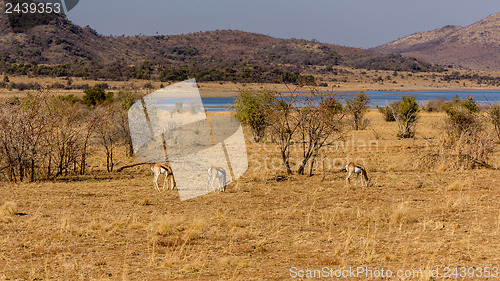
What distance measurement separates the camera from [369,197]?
13430 mm

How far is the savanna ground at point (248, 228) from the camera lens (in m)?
7.86

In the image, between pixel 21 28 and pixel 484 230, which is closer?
pixel 484 230

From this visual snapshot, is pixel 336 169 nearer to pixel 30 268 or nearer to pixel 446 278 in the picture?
pixel 446 278

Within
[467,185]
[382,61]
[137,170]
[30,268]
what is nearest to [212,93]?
[137,170]

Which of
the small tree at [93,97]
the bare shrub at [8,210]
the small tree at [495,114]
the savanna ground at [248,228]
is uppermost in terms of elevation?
the small tree at [93,97]

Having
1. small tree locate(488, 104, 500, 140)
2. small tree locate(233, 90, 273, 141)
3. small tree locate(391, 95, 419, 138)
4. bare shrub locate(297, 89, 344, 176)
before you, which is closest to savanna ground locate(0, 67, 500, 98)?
small tree locate(391, 95, 419, 138)

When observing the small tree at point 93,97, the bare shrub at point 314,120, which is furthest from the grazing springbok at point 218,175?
the small tree at point 93,97

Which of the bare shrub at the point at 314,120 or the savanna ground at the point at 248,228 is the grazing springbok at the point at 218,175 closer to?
the savanna ground at the point at 248,228

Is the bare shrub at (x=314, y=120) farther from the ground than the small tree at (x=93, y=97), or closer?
closer

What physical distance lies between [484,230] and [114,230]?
7386 mm

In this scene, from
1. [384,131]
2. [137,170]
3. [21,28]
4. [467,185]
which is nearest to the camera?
[467,185]

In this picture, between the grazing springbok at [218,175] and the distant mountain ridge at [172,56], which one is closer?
the grazing springbok at [218,175]

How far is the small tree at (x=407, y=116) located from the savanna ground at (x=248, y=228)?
13805 millimetres

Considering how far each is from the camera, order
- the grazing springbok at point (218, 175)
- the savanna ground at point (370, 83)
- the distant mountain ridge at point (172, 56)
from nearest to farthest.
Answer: the grazing springbok at point (218, 175) → the savanna ground at point (370, 83) → the distant mountain ridge at point (172, 56)
